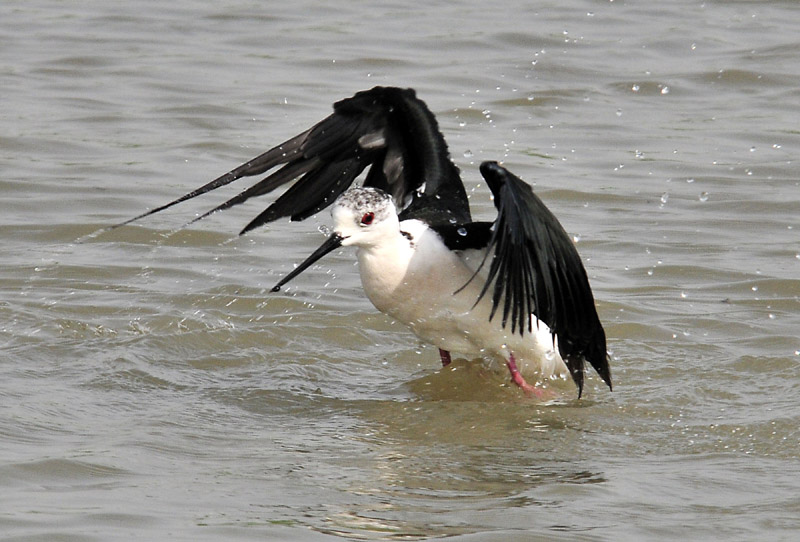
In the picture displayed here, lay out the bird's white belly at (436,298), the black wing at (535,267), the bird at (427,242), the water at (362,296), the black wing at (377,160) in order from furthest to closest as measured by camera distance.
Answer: the black wing at (377,160) → the bird's white belly at (436,298) → the bird at (427,242) → the black wing at (535,267) → the water at (362,296)

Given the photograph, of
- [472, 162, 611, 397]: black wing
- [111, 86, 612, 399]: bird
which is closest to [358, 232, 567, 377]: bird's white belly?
[111, 86, 612, 399]: bird

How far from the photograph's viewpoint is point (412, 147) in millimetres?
7703

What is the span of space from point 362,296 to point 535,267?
9.23 feet

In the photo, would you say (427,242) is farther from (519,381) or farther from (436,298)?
(519,381)

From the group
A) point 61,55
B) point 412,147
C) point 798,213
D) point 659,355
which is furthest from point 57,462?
point 61,55

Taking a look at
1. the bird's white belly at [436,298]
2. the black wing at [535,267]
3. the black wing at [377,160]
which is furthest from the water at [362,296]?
the black wing at [377,160]

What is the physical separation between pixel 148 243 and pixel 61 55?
16.0ft

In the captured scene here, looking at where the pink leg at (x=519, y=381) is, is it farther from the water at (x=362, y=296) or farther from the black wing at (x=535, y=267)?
the black wing at (x=535, y=267)

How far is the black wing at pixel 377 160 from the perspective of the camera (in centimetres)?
732

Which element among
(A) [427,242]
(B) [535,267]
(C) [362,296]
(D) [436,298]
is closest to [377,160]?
(A) [427,242]

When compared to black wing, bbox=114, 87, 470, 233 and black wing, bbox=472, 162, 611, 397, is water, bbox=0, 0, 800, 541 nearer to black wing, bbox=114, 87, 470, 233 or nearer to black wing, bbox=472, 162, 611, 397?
black wing, bbox=472, 162, 611, 397

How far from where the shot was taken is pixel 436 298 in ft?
23.4

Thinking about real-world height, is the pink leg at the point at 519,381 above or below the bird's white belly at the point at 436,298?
below

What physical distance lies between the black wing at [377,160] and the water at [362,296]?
2.89ft
